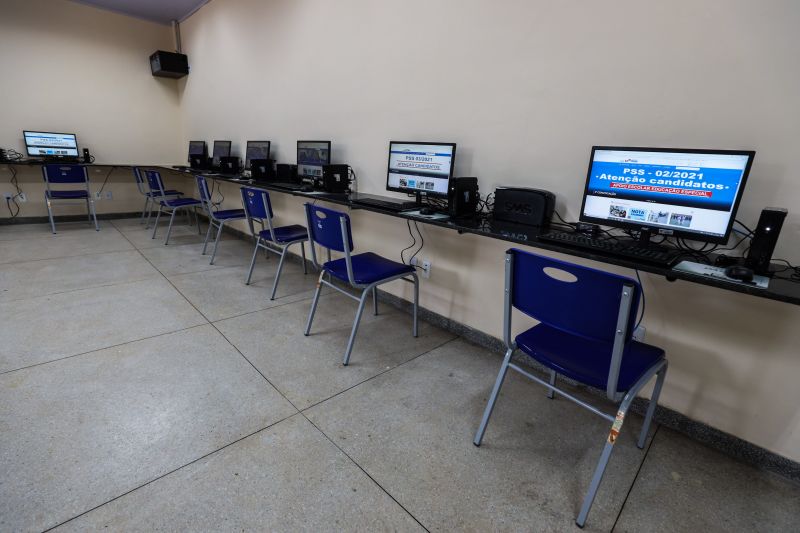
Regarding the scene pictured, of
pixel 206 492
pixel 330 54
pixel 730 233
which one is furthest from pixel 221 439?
pixel 330 54

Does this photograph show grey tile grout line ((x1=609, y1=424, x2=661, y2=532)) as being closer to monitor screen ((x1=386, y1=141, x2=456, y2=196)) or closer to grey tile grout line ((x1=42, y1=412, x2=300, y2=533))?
grey tile grout line ((x1=42, y1=412, x2=300, y2=533))

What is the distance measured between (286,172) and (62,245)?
2.94 metres

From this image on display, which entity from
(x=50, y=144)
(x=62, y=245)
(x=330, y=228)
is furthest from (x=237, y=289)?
(x=50, y=144)

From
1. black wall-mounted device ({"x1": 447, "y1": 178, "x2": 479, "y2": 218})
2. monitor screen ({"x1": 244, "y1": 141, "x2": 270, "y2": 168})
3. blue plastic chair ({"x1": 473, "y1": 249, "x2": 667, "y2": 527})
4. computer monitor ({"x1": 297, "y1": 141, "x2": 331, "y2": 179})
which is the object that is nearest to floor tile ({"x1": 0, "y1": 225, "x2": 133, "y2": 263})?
monitor screen ({"x1": 244, "y1": 141, "x2": 270, "y2": 168})

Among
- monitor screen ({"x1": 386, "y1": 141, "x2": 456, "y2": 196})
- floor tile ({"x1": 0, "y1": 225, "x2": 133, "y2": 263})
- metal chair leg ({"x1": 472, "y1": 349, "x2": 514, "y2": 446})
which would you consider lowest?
floor tile ({"x1": 0, "y1": 225, "x2": 133, "y2": 263})

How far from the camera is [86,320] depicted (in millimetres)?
2592

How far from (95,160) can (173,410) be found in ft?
18.5

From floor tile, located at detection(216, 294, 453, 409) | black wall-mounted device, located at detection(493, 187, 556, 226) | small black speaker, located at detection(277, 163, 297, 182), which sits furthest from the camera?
small black speaker, located at detection(277, 163, 297, 182)

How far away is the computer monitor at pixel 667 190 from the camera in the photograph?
4.65ft

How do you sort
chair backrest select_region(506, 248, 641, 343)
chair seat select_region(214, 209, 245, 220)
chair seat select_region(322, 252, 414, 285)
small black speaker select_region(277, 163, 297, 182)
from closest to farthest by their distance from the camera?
chair backrest select_region(506, 248, 641, 343), chair seat select_region(322, 252, 414, 285), small black speaker select_region(277, 163, 297, 182), chair seat select_region(214, 209, 245, 220)

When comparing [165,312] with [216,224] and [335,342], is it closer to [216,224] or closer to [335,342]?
[335,342]

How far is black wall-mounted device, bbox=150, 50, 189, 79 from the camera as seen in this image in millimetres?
5488

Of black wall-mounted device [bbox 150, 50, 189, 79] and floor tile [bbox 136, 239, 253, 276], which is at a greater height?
black wall-mounted device [bbox 150, 50, 189, 79]

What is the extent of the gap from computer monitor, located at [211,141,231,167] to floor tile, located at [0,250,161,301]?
1573 millimetres
